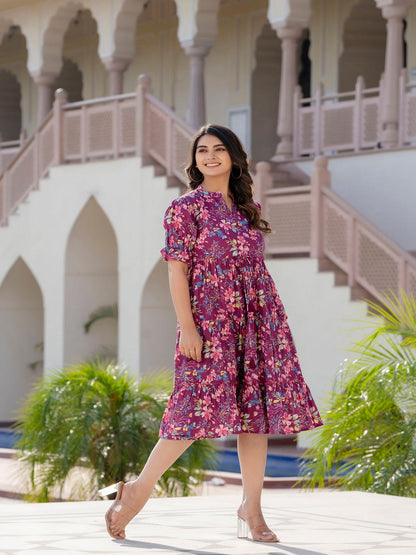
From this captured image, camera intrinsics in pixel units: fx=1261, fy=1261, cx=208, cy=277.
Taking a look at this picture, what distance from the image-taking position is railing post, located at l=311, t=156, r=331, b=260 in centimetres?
1517

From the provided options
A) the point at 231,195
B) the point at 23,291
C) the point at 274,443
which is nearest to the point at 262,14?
the point at 23,291

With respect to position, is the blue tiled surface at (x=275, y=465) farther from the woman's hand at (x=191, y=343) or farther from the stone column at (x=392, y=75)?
the woman's hand at (x=191, y=343)

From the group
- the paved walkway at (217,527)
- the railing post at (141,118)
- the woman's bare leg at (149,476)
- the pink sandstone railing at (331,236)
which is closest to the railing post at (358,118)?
the pink sandstone railing at (331,236)

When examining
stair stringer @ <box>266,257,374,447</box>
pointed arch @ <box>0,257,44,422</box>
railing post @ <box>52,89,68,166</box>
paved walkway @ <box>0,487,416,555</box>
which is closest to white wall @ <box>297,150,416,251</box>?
stair stringer @ <box>266,257,374,447</box>

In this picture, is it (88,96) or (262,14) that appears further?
(88,96)

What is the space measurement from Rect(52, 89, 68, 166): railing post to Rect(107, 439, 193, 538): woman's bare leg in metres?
14.9

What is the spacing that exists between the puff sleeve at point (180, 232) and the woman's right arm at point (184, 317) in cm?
6

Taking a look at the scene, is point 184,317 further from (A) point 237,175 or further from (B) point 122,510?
(B) point 122,510

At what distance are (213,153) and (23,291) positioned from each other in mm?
17295

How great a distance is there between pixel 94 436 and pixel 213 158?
5251 millimetres

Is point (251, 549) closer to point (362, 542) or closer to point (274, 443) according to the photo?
point (362, 542)

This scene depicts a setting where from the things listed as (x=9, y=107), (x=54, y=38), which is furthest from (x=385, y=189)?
(x=9, y=107)

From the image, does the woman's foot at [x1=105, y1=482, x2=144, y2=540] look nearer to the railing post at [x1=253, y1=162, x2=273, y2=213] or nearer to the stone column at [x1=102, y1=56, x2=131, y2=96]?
the railing post at [x1=253, y1=162, x2=273, y2=213]

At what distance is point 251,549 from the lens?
541 centimetres
